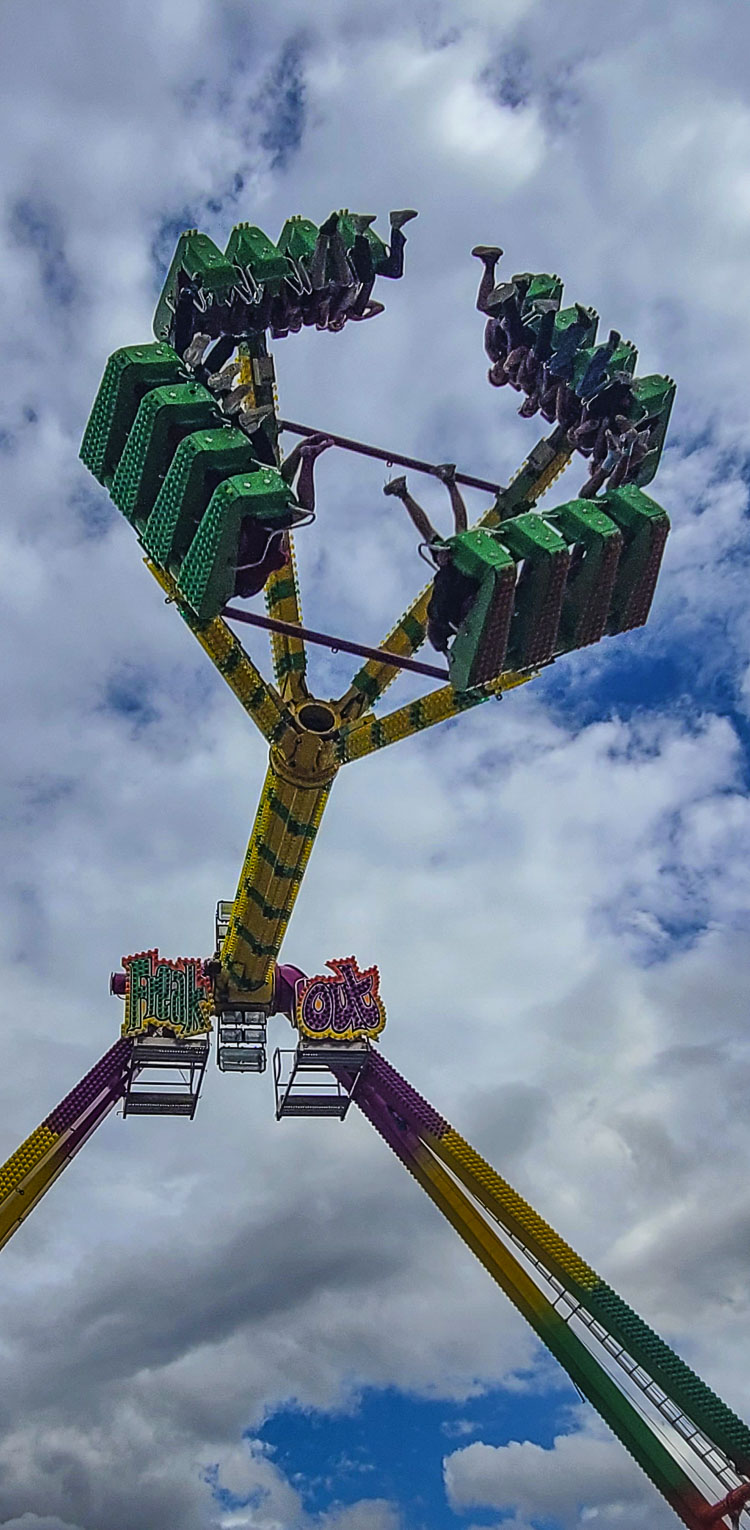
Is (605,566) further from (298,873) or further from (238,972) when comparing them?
(238,972)

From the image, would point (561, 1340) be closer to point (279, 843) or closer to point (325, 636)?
point (279, 843)

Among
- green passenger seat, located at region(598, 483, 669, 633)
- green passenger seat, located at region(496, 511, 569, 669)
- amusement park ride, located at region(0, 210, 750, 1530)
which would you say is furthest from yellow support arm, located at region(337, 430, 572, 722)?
green passenger seat, located at region(496, 511, 569, 669)

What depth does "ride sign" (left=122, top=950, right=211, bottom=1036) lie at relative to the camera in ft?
84.1

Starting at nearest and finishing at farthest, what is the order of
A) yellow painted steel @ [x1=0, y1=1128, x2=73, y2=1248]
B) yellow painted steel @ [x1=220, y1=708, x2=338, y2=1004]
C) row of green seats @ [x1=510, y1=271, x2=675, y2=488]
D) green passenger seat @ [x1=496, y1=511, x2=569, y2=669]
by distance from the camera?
green passenger seat @ [x1=496, y1=511, x2=569, y2=669] → row of green seats @ [x1=510, y1=271, x2=675, y2=488] → yellow painted steel @ [x1=220, y1=708, x2=338, y2=1004] → yellow painted steel @ [x1=0, y1=1128, x2=73, y2=1248]

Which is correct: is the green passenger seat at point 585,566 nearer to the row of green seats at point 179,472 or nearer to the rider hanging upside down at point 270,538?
the rider hanging upside down at point 270,538

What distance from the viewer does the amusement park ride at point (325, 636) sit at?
14273mm

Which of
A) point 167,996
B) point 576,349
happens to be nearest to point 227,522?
point 576,349

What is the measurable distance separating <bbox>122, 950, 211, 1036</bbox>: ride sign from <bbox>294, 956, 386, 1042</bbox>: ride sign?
189 centimetres

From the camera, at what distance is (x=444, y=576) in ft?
46.8

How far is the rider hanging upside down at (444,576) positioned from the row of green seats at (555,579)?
12 cm

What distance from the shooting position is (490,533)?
47.2ft

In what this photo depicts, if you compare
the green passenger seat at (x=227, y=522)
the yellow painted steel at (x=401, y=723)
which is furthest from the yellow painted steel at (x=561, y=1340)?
the green passenger seat at (x=227, y=522)

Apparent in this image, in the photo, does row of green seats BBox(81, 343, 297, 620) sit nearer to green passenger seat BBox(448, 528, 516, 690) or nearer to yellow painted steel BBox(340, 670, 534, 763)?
green passenger seat BBox(448, 528, 516, 690)

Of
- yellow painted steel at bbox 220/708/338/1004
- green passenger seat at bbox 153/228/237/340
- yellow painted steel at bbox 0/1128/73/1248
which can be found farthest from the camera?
yellow painted steel at bbox 0/1128/73/1248
